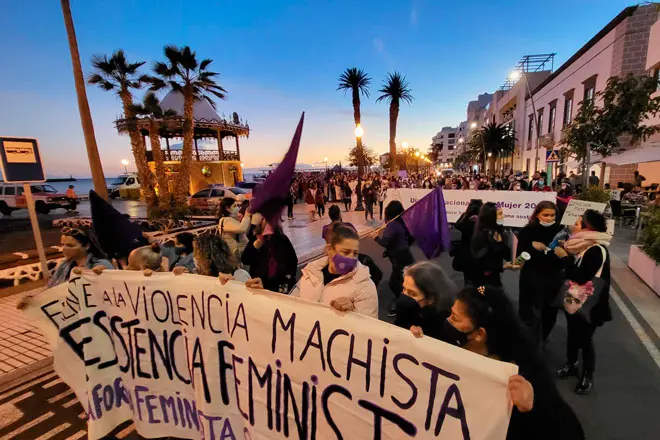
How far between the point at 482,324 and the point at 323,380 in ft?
2.93

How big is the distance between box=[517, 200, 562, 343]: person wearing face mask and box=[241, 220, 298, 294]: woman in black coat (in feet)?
8.38

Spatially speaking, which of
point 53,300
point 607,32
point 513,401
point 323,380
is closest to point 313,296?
point 323,380

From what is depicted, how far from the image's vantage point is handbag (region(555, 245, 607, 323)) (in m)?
3.04

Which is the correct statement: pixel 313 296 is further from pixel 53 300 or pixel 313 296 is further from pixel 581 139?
pixel 581 139

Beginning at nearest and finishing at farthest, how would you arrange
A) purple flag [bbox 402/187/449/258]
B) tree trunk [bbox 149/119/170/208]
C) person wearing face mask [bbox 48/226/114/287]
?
person wearing face mask [bbox 48/226/114/287] < purple flag [bbox 402/187/449/258] < tree trunk [bbox 149/119/170/208]

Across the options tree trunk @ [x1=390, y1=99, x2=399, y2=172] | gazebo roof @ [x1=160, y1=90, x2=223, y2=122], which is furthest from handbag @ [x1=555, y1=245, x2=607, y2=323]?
gazebo roof @ [x1=160, y1=90, x2=223, y2=122]

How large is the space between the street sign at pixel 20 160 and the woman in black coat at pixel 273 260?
408cm

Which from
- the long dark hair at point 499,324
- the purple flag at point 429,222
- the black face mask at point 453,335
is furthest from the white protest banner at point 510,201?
the long dark hair at point 499,324

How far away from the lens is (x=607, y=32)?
18.2 meters

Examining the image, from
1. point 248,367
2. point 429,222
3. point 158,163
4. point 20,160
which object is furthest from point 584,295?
point 158,163

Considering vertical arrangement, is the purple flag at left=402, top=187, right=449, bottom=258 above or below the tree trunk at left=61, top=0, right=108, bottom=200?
below

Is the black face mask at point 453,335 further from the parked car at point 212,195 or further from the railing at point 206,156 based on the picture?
the railing at point 206,156

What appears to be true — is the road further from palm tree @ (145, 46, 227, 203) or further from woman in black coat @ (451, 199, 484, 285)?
palm tree @ (145, 46, 227, 203)

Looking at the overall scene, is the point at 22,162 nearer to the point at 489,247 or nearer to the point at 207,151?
the point at 489,247
